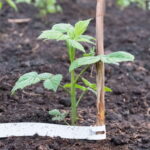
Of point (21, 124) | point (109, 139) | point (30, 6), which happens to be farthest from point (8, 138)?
point (30, 6)

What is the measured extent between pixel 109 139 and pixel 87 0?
4942mm

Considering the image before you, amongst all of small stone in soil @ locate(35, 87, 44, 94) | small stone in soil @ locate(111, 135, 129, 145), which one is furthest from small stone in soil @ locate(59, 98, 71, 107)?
small stone in soil @ locate(111, 135, 129, 145)

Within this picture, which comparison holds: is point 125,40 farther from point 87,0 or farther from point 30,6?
point 87,0

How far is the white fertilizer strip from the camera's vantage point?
2.12 metres

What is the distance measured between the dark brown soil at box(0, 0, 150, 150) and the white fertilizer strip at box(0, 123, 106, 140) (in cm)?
3

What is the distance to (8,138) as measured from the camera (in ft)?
6.91

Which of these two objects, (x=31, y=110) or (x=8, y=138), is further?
(x=31, y=110)

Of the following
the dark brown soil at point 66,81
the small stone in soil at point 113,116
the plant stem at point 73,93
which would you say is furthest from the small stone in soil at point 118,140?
the small stone in soil at point 113,116

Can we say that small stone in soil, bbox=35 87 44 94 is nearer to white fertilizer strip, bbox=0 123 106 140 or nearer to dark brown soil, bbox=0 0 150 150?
dark brown soil, bbox=0 0 150 150

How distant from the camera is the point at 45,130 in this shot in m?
2.13

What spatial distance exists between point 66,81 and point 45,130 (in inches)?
38.0

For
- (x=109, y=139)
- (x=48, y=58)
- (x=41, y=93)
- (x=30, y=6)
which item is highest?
(x=30, y=6)

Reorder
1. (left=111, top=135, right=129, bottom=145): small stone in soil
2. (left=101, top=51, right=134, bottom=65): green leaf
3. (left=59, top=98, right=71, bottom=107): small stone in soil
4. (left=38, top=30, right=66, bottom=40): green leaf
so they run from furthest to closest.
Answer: (left=59, top=98, right=71, bottom=107): small stone in soil
(left=111, top=135, right=129, bottom=145): small stone in soil
(left=38, top=30, right=66, bottom=40): green leaf
(left=101, top=51, right=134, bottom=65): green leaf

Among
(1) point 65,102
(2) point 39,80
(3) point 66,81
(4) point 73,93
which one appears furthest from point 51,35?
(3) point 66,81
